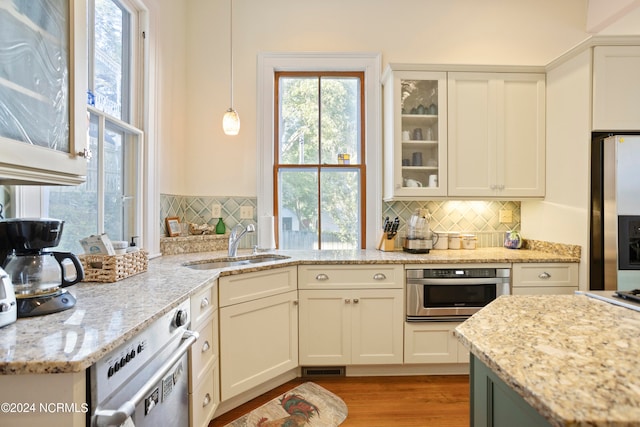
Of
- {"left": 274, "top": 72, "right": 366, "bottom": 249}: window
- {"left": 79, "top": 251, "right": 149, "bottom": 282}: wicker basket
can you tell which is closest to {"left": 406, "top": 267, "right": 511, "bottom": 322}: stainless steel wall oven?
{"left": 274, "top": 72, "right": 366, "bottom": 249}: window

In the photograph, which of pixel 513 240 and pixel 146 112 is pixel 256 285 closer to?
pixel 146 112

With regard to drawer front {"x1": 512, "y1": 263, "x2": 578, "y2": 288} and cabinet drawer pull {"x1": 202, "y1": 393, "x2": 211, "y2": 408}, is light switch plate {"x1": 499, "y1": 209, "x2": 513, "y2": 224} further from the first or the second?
cabinet drawer pull {"x1": 202, "y1": 393, "x2": 211, "y2": 408}

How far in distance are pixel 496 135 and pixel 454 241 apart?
0.94 meters

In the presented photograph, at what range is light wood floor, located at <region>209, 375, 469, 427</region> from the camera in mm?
1888

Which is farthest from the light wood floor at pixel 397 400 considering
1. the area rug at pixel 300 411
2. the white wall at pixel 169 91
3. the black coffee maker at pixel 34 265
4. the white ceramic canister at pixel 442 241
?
the white wall at pixel 169 91

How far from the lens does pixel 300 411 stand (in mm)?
1947

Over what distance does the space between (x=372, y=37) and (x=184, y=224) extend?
7.72 feet

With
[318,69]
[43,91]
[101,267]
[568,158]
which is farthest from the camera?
[318,69]

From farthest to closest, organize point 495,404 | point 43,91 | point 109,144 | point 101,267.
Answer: point 109,144 → point 101,267 → point 43,91 → point 495,404

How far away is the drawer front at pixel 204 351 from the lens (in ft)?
4.86

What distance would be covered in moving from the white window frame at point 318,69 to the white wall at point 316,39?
76 millimetres

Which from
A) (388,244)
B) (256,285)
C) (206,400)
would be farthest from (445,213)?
(206,400)

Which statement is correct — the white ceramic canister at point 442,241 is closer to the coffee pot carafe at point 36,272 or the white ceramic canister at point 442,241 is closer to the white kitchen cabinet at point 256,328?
the white kitchen cabinet at point 256,328

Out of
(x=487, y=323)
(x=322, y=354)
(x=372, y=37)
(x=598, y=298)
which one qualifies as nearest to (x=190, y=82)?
(x=372, y=37)
